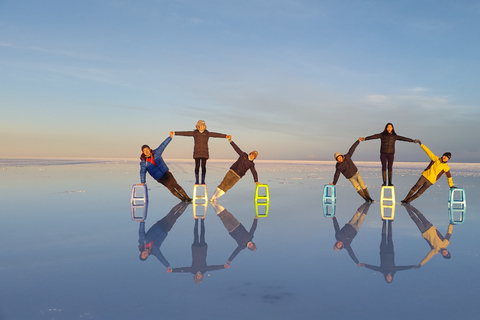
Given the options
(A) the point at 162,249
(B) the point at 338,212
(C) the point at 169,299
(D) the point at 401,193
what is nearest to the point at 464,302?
(C) the point at 169,299

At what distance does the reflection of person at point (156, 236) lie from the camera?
592cm

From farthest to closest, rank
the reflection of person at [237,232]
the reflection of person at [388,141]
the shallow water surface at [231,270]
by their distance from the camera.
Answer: the reflection of person at [388,141] → the reflection of person at [237,232] → the shallow water surface at [231,270]

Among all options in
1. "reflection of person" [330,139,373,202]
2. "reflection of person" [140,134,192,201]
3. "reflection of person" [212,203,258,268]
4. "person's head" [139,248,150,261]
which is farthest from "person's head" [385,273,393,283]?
"reflection of person" [140,134,192,201]

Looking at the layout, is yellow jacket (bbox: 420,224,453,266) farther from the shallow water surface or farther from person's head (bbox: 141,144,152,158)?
person's head (bbox: 141,144,152,158)

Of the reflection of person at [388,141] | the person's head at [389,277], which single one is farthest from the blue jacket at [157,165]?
the person's head at [389,277]

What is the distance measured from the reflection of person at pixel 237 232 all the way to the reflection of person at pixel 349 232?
1530 millimetres

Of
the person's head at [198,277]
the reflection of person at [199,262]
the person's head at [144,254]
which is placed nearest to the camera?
the person's head at [198,277]

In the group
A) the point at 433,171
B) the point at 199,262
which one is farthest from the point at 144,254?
the point at 433,171

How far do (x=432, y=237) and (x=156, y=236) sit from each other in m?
5.35

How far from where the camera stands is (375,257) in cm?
583

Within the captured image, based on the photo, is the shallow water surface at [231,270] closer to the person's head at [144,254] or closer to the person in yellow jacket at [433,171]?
the person's head at [144,254]

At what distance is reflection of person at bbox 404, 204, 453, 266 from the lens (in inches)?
241

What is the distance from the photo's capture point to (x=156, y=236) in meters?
7.34

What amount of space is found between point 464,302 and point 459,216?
6829mm
